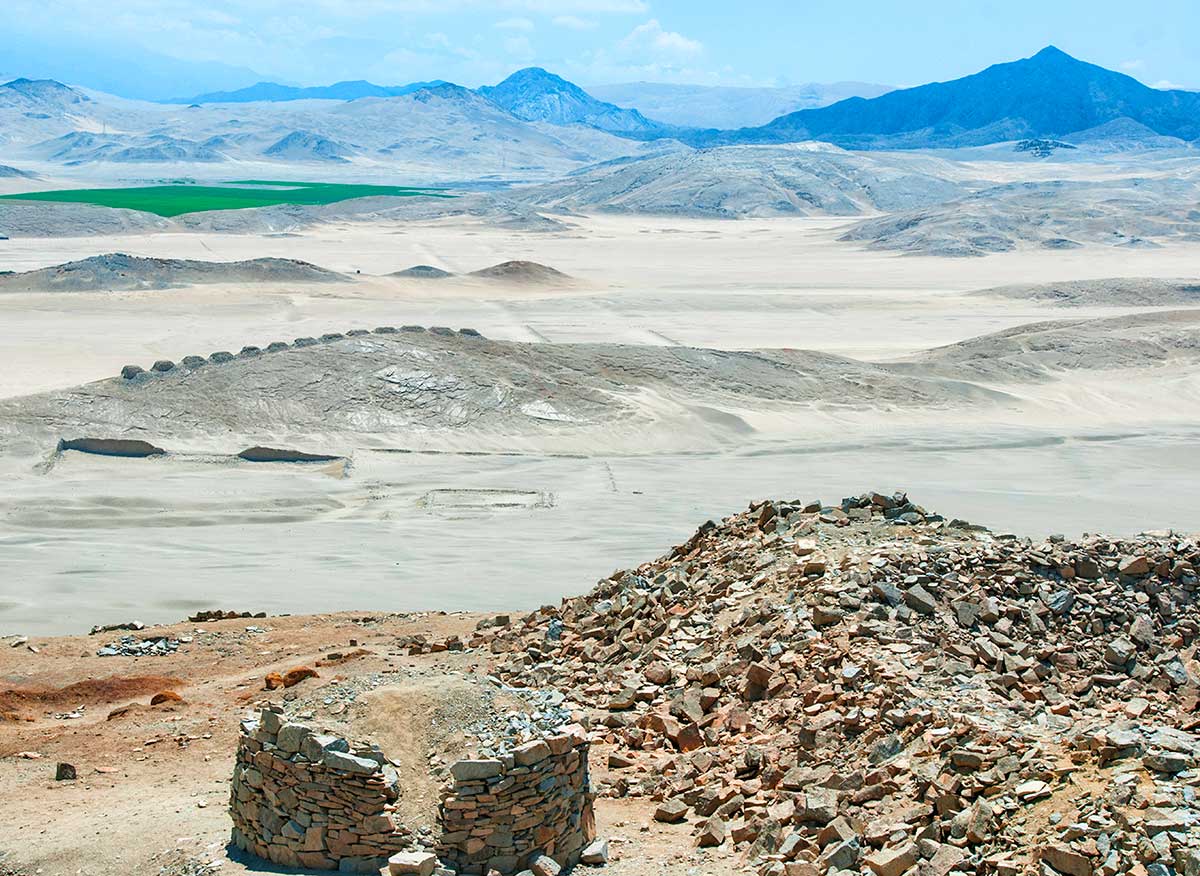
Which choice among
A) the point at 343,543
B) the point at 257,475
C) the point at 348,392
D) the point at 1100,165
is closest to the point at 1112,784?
the point at 343,543

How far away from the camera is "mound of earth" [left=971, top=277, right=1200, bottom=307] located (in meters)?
59.8

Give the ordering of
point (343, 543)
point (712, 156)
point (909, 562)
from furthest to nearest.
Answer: point (712, 156), point (343, 543), point (909, 562)

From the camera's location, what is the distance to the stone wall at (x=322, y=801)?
8.32 m

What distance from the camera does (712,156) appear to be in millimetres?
132625

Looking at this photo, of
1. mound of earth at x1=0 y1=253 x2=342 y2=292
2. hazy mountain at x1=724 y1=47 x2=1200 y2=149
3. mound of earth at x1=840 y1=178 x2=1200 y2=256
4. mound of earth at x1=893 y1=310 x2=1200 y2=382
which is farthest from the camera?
hazy mountain at x1=724 y1=47 x2=1200 y2=149

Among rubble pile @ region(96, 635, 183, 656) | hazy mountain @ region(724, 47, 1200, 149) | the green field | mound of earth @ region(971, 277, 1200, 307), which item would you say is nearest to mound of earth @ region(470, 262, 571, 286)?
mound of earth @ region(971, 277, 1200, 307)

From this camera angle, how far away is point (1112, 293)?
6094 cm

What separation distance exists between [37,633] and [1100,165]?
512 ft

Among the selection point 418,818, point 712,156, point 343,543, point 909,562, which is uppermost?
point 712,156

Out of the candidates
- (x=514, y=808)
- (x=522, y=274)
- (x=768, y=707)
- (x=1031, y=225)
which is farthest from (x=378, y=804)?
(x=1031, y=225)

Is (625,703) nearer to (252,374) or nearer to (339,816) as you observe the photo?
(339,816)

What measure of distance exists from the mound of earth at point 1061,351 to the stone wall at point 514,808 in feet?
105

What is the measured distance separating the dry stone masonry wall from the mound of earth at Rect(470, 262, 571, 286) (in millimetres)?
54441

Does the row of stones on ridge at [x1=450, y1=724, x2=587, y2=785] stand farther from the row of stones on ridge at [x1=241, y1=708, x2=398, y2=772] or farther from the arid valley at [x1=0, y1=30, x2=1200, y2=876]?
the row of stones on ridge at [x1=241, y1=708, x2=398, y2=772]
